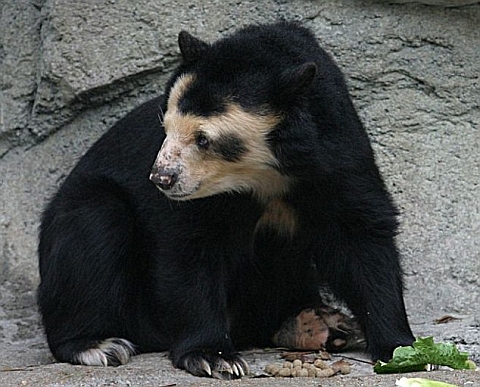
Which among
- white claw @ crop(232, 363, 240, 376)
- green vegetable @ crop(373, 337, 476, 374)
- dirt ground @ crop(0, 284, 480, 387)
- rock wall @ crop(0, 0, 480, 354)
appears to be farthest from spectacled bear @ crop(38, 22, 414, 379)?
rock wall @ crop(0, 0, 480, 354)

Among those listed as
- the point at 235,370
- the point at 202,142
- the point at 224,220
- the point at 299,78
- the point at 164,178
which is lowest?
the point at 235,370

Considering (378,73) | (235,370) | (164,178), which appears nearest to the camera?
(164,178)

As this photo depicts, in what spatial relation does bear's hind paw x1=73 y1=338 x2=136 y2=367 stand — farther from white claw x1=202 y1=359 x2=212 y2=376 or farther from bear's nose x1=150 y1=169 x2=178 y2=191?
bear's nose x1=150 y1=169 x2=178 y2=191

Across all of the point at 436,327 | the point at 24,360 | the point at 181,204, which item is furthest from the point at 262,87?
the point at 24,360

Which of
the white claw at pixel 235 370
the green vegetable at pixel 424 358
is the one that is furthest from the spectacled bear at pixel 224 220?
the green vegetable at pixel 424 358

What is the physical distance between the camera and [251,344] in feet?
19.4

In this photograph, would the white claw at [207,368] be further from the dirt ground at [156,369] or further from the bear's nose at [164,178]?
the bear's nose at [164,178]

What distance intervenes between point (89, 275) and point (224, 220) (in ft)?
2.62

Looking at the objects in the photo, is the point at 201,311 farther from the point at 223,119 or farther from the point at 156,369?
the point at 223,119

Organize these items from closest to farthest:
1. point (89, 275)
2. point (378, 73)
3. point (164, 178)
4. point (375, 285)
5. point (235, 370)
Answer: point (164, 178)
point (235, 370)
point (375, 285)
point (89, 275)
point (378, 73)

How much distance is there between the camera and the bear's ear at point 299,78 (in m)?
4.90

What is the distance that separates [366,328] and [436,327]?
605 millimetres

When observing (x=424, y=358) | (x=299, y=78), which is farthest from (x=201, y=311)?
(x=299, y=78)

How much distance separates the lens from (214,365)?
509 cm
